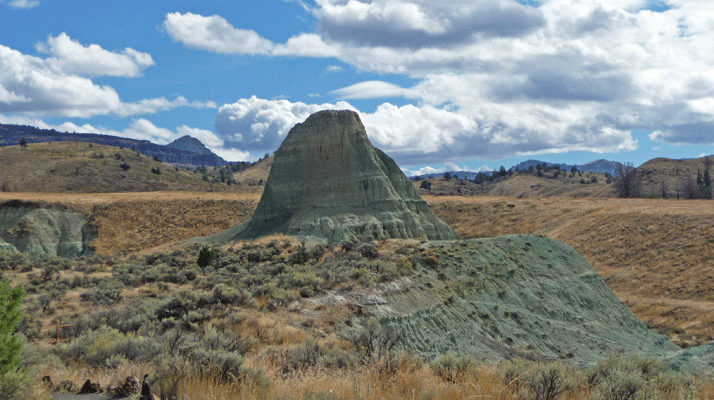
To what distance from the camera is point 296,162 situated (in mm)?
44438

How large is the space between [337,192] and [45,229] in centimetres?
3985

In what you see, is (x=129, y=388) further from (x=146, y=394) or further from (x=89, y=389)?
(x=146, y=394)

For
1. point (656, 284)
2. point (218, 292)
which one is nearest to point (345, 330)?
point (218, 292)

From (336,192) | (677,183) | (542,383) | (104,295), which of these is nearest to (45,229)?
(336,192)

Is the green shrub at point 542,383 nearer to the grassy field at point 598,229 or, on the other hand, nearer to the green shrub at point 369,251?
the green shrub at point 369,251

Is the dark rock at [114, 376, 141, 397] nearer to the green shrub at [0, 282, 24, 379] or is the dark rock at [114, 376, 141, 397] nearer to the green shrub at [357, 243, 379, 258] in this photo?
the green shrub at [0, 282, 24, 379]

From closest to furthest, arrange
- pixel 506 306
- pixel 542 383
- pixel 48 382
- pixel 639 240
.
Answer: pixel 542 383
pixel 48 382
pixel 506 306
pixel 639 240

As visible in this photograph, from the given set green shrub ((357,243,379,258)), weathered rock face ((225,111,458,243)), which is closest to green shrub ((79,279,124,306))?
green shrub ((357,243,379,258))

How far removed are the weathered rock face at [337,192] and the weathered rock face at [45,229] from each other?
27.2 meters

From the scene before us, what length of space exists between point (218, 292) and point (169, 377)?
1107 cm

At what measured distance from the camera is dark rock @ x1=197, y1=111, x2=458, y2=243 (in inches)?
1532

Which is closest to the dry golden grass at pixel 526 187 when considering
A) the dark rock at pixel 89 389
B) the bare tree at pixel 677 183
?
the bare tree at pixel 677 183

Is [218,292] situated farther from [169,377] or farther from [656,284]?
[656,284]

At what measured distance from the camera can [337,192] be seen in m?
41.6
